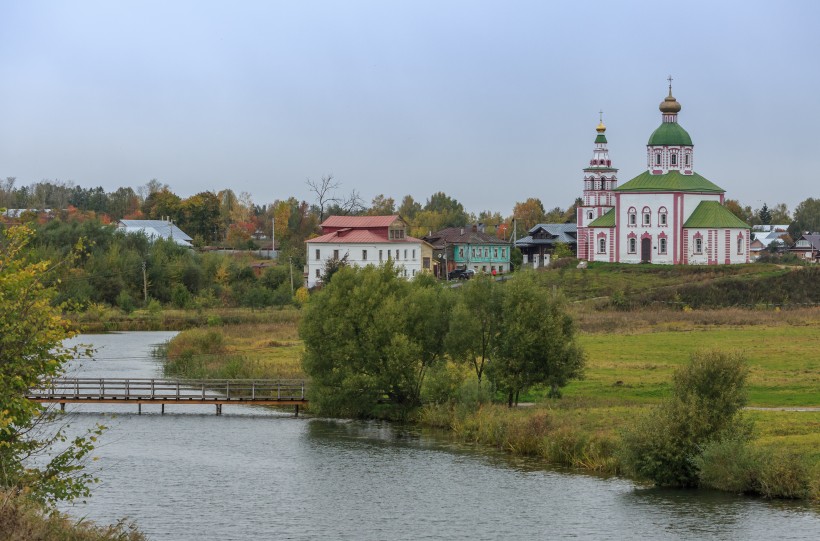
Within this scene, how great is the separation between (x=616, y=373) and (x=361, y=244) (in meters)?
53.5

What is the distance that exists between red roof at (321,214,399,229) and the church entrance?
66.7ft

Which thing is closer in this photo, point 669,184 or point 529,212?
point 669,184

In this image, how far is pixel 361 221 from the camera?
10531cm

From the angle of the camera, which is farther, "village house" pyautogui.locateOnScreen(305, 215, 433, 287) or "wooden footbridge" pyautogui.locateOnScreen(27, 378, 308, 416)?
"village house" pyautogui.locateOnScreen(305, 215, 433, 287)

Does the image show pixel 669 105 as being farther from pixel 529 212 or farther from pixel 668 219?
pixel 529 212

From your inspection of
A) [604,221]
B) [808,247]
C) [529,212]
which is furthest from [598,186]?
[529,212]

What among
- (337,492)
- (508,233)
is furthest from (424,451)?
(508,233)

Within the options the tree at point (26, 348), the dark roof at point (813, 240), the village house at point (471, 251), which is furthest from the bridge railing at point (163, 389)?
the dark roof at point (813, 240)

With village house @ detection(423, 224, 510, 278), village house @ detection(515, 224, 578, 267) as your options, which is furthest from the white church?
village house @ detection(515, 224, 578, 267)

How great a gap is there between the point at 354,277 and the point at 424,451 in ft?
36.5

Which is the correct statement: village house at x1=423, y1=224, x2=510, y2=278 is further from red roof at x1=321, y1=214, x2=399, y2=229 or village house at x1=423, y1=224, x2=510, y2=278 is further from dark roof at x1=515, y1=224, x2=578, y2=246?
red roof at x1=321, y1=214, x2=399, y2=229

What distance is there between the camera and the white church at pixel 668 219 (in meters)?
102

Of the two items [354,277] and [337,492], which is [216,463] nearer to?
[337,492]

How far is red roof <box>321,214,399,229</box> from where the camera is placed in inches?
4107
